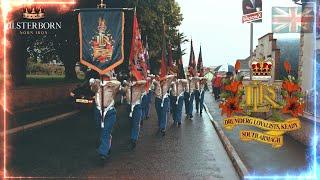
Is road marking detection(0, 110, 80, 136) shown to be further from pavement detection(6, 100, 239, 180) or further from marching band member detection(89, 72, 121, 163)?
marching band member detection(89, 72, 121, 163)

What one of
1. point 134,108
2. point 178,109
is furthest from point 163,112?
point 134,108

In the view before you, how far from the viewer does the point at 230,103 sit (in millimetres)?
9172

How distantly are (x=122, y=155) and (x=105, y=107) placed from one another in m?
1.42

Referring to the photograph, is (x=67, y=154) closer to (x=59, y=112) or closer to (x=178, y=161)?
(x=178, y=161)

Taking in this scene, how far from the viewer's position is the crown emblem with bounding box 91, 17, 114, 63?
10031 mm

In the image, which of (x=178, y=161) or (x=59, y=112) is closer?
(x=178, y=161)

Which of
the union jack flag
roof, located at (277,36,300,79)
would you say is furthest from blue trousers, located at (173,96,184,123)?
roof, located at (277,36,300,79)

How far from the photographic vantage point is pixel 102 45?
10.0m

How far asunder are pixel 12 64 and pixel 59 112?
4.45 meters

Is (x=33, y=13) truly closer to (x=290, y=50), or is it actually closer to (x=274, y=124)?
(x=274, y=124)

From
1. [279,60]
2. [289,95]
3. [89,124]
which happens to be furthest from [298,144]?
[279,60]

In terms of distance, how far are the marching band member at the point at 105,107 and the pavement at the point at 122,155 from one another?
470 millimetres

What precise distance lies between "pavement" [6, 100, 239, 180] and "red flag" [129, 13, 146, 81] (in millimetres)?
1739

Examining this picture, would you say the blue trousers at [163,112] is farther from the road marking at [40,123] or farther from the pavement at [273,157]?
the road marking at [40,123]
